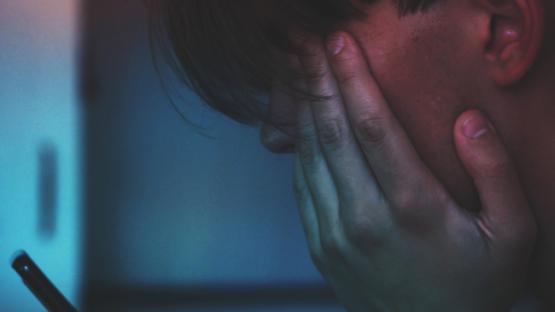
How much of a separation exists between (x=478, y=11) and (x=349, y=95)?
158mm

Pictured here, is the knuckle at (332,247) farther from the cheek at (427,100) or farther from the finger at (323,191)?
the cheek at (427,100)

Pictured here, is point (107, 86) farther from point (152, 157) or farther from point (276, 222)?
point (276, 222)

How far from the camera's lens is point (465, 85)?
0.63 metres

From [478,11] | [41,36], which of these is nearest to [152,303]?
[41,36]

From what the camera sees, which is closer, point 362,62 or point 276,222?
point 362,62

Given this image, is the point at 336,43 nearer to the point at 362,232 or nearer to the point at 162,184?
the point at 362,232

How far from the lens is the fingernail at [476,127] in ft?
2.02

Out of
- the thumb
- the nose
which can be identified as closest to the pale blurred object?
the nose

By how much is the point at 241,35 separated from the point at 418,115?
216mm

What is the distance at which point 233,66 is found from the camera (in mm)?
677

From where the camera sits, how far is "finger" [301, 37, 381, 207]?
0.66m

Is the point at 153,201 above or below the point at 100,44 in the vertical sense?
below

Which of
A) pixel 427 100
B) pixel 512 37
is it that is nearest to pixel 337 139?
pixel 427 100

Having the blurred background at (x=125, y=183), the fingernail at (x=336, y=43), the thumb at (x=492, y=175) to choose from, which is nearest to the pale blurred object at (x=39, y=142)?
the blurred background at (x=125, y=183)
